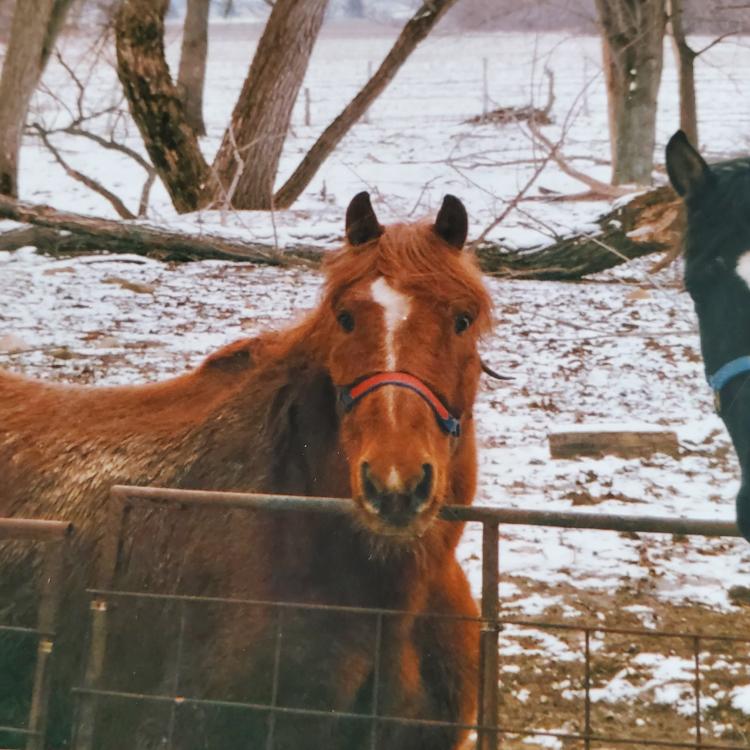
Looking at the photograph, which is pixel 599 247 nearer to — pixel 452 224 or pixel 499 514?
pixel 452 224

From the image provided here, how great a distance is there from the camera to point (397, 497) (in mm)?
2344

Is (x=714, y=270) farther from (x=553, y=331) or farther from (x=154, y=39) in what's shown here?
(x=154, y=39)

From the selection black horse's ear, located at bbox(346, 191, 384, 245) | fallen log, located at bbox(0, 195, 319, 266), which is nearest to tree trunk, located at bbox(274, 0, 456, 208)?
fallen log, located at bbox(0, 195, 319, 266)

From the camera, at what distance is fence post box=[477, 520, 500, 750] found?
2518mm

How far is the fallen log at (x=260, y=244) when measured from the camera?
8.96 meters

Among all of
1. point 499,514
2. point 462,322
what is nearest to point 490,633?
point 499,514

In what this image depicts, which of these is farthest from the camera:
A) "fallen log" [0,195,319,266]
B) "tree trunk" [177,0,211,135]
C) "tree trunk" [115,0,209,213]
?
"tree trunk" [177,0,211,135]

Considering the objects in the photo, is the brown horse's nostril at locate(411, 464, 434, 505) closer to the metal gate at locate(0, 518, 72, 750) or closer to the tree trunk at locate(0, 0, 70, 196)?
the metal gate at locate(0, 518, 72, 750)

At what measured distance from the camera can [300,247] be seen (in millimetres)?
9133

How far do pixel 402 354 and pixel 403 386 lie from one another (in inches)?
4.4

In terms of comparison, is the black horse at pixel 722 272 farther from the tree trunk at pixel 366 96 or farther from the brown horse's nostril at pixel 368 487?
the tree trunk at pixel 366 96

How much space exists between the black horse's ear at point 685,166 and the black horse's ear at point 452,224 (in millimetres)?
624

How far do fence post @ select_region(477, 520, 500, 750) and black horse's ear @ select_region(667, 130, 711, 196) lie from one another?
1.20 m

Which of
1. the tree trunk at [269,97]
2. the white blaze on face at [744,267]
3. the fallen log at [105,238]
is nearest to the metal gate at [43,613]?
the white blaze on face at [744,267]
